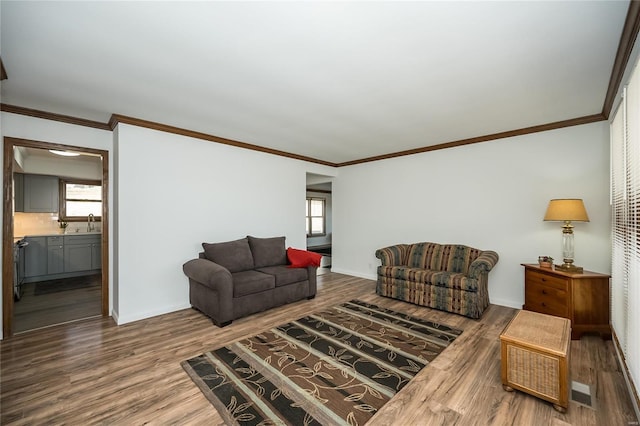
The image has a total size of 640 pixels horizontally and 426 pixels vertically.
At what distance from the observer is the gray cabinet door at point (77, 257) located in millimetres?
5742

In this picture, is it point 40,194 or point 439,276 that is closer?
point 439,276

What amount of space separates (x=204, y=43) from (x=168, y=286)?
324cm

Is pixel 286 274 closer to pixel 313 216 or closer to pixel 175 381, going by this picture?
pixel 175 381

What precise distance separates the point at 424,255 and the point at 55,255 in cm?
734

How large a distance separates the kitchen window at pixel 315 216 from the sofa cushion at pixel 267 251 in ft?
17.0

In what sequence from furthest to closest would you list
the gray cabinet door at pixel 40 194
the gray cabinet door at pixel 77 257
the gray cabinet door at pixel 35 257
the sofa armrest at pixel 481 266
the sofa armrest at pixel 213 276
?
the gray cabinet door at pixel 77 257 < the gray cabinet door at pixel 40 194 < the gray cabinet door at pixel 35 257 < the sofa armrest at pixel 481 266 < the sofa armrest at pixel 213 276

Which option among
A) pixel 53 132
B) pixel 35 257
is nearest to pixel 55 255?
pixel 35 257

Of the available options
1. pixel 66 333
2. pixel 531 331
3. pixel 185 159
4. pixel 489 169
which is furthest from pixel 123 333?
pixel 489 169

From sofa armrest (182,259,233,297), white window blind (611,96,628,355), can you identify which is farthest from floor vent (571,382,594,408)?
sofa armrest (182,259,233,297)

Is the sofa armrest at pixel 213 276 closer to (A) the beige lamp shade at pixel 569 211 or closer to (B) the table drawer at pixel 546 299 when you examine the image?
(B) the table drawer at pixel 546 299

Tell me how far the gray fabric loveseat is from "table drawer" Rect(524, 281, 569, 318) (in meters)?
2.95

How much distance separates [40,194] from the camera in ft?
18.7

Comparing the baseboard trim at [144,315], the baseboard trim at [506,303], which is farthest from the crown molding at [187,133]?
the baseboard trim at [506,303]

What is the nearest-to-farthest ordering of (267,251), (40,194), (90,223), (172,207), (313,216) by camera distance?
(172,207) → (267,251) → (40,194) → (90,223) → (313,216)
